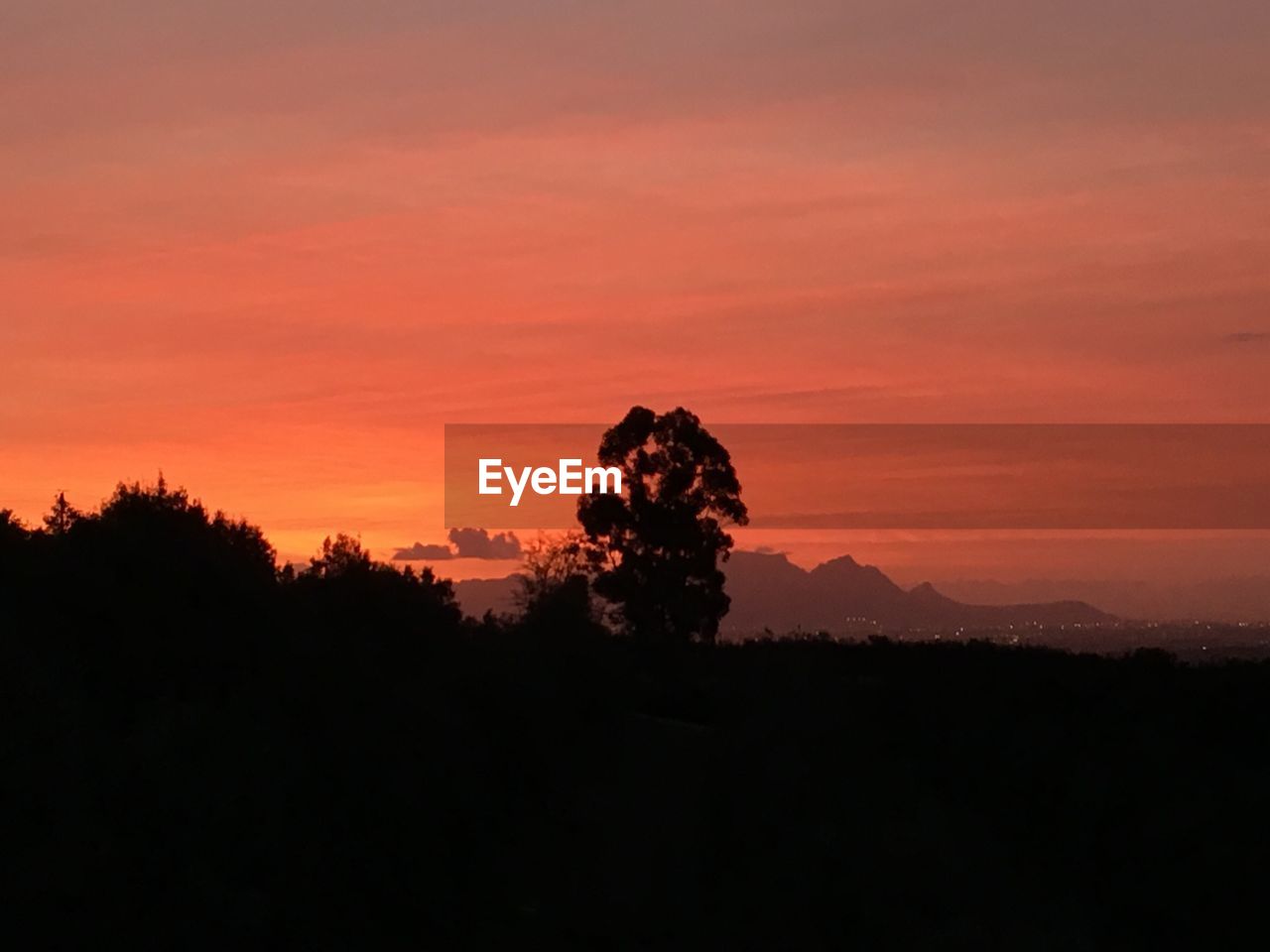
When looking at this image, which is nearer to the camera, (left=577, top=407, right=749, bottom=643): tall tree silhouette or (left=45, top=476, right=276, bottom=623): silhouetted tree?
(left=45, top=476, right=276, bottom=623): silhouetted tree

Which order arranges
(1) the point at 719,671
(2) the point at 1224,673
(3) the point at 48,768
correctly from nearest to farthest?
(3) the point at 48,768
(2) the point at 1224,673
(1) the point at 719,671

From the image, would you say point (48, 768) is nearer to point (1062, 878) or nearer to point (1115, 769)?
point (1062, 878)

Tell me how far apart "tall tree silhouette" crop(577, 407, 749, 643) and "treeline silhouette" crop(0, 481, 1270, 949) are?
23.3 metres

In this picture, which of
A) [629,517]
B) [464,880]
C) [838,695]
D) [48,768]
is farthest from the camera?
[629,517]

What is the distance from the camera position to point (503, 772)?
29.9 m

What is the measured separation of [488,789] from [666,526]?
33.5 meters

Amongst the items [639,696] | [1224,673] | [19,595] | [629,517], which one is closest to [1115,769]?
[1224,673]

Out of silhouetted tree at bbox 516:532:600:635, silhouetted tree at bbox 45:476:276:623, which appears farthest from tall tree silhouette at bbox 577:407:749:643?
silhouetted tree at bbox 45:476:276:623

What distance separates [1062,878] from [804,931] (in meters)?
6.57

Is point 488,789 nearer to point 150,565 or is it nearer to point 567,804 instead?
point 567,804

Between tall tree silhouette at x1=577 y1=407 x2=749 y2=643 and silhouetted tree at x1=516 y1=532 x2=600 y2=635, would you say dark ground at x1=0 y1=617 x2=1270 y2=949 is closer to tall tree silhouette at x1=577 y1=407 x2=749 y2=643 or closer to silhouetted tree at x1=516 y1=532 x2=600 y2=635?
silhouetted tree at x1=516 y1=532 x2=600 y2=635

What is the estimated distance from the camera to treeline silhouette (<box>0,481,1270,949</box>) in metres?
22.3

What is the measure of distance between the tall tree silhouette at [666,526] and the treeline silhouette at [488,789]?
23.3 metres

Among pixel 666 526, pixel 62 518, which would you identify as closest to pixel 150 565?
pixel 62 518
